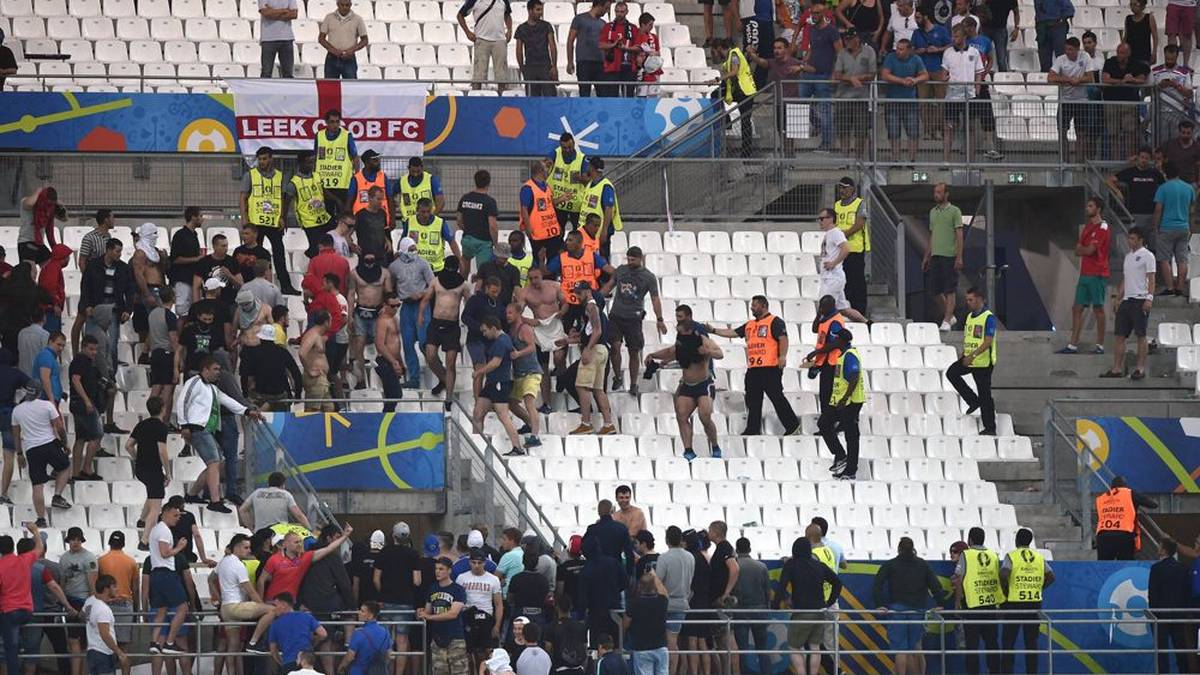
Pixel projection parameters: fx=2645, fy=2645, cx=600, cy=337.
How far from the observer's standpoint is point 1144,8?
3344 centimetres

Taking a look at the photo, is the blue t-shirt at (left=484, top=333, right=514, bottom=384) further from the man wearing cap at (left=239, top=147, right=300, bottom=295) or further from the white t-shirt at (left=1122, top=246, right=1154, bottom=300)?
the white t-shirt at (left=1122, top=246, right=1154, bottom=300)

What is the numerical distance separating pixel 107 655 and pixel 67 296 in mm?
6746

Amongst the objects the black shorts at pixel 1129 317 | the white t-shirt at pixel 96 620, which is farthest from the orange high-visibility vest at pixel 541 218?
the white t-shirt at pixel 96 620

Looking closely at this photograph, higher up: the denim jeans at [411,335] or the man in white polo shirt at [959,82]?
the man in white polo shirt at [959,82]

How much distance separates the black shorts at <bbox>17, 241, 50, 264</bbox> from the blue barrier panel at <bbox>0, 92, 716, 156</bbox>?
139 inches

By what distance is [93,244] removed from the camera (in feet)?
84.0

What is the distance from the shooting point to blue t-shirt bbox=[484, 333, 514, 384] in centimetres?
2439

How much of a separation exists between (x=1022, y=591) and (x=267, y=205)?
361 inches

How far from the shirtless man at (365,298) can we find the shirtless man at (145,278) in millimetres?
1888

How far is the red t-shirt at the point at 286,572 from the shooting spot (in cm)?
2102

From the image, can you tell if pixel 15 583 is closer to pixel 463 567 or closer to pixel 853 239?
pixel 463 567

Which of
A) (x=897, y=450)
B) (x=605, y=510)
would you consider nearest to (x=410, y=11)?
(x=897, y=450)

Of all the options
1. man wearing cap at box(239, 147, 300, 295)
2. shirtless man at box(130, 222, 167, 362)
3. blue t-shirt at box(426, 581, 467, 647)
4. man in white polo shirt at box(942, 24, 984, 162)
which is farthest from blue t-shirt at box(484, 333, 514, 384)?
man in white polo shirt at box(942, 24, 984, 162)

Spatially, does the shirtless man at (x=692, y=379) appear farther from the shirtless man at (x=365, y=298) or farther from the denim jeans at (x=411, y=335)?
the shirtless man at (x=365, y=298)
